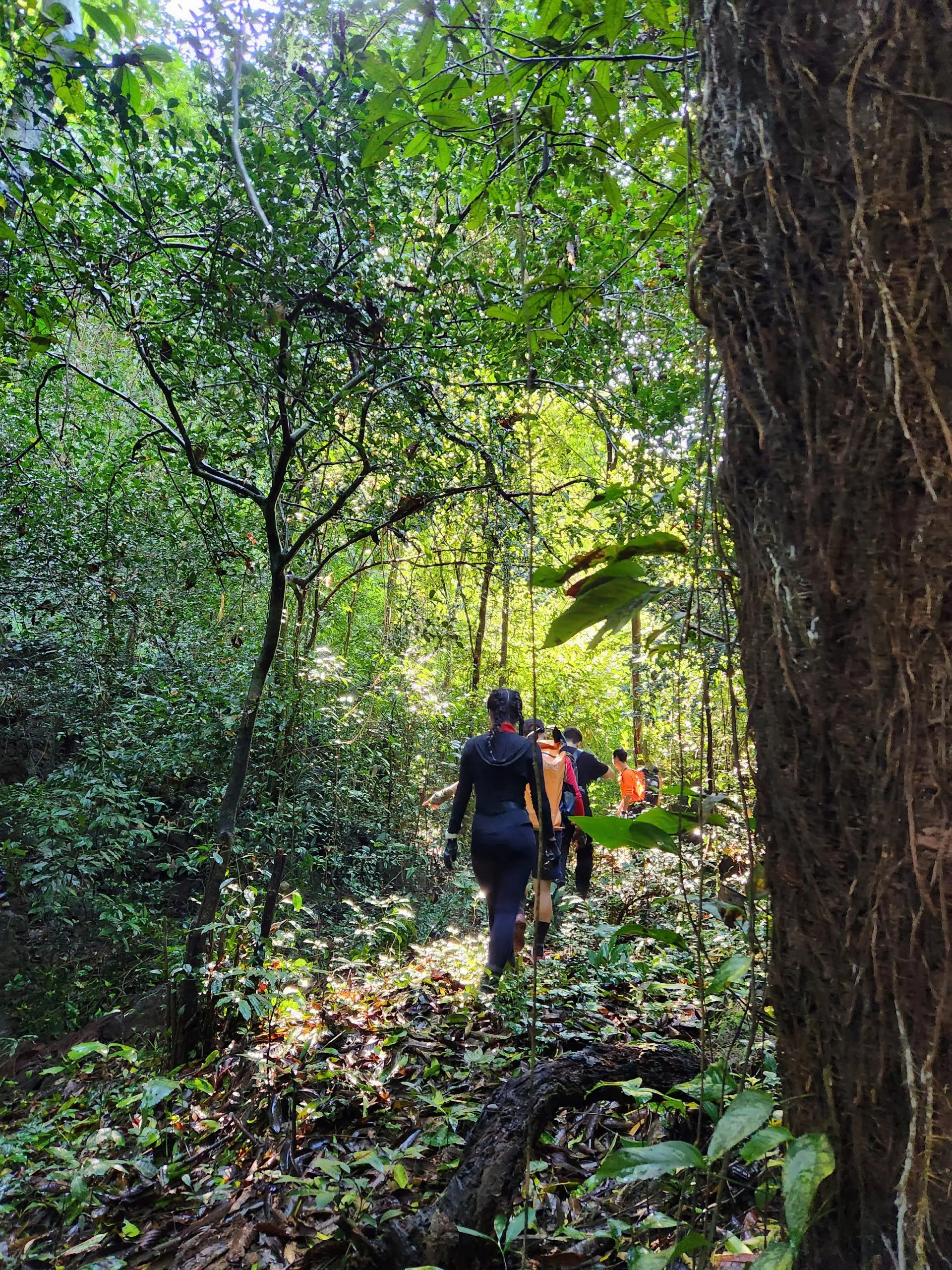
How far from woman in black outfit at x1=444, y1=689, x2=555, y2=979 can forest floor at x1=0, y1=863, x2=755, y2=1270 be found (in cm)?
48

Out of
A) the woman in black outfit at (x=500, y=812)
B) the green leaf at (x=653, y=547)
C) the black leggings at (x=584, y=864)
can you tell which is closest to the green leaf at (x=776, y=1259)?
the green leaf at (x=653, y=547)

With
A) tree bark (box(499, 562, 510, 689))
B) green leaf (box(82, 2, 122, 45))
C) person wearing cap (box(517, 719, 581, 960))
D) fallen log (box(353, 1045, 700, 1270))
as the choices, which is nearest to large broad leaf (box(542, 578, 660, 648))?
fallen log (box(353, 1045, 700, 1270))

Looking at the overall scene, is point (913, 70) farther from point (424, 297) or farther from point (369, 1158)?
point (424, 297)

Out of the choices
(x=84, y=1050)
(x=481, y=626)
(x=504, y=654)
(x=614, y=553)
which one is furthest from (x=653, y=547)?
(x=504, y=654)

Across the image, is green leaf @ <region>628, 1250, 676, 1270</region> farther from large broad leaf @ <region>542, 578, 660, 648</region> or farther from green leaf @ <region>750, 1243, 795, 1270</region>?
large broad leaf @ <region>542, 578, 660, 648</region>

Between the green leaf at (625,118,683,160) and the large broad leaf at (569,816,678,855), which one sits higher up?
the green leaf at (625,118,683,160)

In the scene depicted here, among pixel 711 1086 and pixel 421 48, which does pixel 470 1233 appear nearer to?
pixel 711 1086

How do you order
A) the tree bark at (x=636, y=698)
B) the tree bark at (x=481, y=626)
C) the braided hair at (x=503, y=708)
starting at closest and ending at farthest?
1. the braided hair at (x=503, y=708)
2. the tree bark at (x=481, y=626)
3. the tree bark at (x=636, y=698)

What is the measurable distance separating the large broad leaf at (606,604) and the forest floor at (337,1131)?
672mm

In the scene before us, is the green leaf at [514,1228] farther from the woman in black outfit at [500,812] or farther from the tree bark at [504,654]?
the tree bark at [504,654]

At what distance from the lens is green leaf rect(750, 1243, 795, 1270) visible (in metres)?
0.97

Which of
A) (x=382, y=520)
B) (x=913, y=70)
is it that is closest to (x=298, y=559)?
(x=382, y=520)

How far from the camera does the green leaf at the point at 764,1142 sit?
39.2 inches

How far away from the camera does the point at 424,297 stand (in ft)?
13.1
